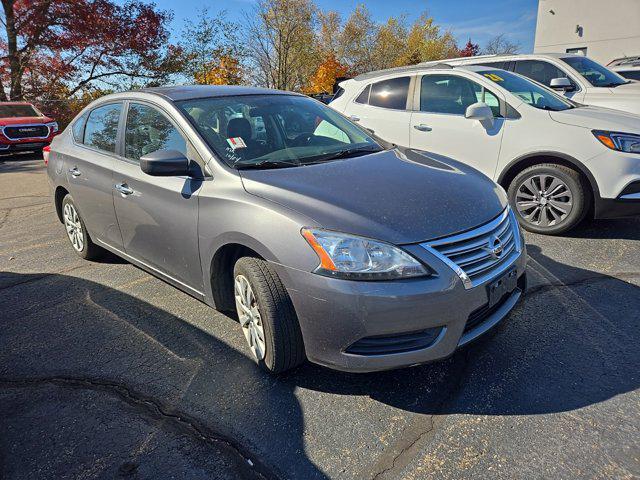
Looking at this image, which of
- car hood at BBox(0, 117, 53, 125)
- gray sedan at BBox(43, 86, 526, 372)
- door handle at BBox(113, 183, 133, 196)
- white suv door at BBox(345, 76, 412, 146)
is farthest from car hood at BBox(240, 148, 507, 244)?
car hood at BBox(0, 117, 53, 125)

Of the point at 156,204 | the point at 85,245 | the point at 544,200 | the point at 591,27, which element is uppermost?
the point at 591,27

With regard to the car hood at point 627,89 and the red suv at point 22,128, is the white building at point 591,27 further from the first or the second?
the red suv at point 22,128

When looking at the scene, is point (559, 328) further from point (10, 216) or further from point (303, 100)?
point (10, 216)

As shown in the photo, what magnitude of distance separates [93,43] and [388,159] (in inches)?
794

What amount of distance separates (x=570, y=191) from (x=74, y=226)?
4.95 meters

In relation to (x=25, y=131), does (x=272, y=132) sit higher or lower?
higher

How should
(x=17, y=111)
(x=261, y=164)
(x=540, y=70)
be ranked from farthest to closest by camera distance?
(x=17, y=111) → (x=540, y=70) → (x=261, y=164)

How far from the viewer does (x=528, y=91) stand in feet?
17.3

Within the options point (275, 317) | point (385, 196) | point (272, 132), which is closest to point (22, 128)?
point (272, 132)

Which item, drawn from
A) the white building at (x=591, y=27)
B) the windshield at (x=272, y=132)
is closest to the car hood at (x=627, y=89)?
the windshield at (x=272, y=132)

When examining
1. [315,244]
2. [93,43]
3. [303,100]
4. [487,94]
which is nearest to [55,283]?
[303,100]

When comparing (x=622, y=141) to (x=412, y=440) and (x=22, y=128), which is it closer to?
(x=412, y=440)

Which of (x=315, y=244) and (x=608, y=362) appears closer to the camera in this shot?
(x=315, y=244)

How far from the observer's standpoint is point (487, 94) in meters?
5.27
